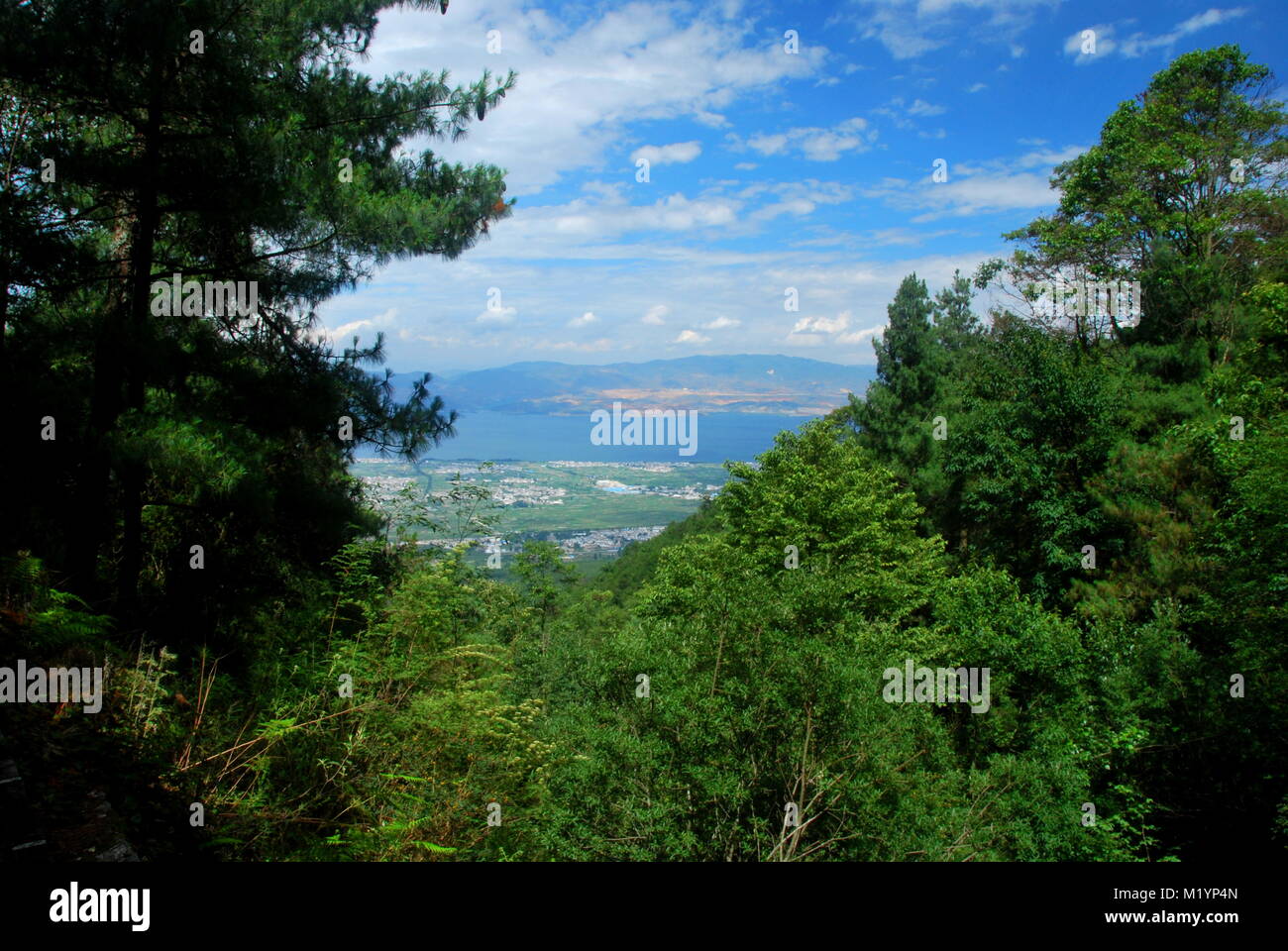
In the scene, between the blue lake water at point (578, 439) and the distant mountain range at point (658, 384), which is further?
the distant mountain range at point (658, 384)

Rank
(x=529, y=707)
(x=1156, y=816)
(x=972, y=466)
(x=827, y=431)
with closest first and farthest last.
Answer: (x=529, y=707), (x=1156, y=816), (x=972, y=466), (x=827, y=431)

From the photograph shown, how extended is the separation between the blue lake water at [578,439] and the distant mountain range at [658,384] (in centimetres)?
327

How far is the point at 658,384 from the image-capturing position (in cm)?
12488

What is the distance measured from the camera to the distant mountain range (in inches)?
3686

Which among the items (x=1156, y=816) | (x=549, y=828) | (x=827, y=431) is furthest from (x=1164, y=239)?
(x=549, y=828)

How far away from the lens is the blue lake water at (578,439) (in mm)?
83312

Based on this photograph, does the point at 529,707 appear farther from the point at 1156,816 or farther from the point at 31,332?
the point at 1156,816

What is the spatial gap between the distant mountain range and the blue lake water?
3.27 metres

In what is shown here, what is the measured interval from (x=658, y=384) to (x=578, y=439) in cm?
2372

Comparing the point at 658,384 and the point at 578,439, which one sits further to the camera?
the point at 658,384

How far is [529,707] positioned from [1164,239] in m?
21.3

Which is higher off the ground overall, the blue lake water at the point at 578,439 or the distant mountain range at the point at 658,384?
the distant mountain range at the point at 658,384

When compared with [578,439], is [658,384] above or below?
above

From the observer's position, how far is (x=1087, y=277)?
68.5 ft
